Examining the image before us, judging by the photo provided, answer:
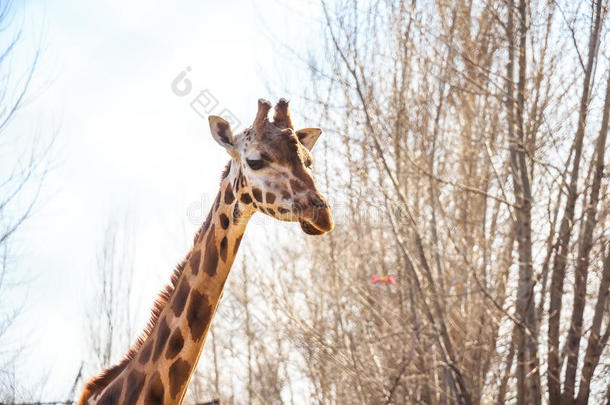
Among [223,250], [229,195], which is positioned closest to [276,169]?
[229,195]

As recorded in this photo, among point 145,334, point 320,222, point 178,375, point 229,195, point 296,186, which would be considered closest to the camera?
point 320,222

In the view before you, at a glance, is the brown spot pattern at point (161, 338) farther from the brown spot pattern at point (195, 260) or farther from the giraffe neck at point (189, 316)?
the brown spot pattern at point (195, 260)

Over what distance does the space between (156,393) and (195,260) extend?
565mm

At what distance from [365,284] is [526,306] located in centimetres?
252

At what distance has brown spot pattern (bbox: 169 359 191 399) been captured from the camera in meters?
2.99

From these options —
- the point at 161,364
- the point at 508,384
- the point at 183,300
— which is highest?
the point at 508,384

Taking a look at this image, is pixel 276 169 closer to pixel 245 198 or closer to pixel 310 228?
pixel 245 198

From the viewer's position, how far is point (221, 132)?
3.14 meters

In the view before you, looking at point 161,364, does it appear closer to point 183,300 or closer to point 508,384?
point 183,300

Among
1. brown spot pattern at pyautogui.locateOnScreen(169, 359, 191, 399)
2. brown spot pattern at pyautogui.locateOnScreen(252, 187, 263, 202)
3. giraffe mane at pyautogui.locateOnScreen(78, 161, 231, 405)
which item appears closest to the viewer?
brown spot pattern at pyautogui.locateOnScreen(252, 187, 263, 202)

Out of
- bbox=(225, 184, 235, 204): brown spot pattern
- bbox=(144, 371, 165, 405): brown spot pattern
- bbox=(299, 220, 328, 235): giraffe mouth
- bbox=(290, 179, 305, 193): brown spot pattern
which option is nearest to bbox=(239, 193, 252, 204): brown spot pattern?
bbox=(225, 184, 235, 204): brown spot pattern

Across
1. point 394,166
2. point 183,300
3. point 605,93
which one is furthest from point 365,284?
point 183,300

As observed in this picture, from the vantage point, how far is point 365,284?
8.52 m

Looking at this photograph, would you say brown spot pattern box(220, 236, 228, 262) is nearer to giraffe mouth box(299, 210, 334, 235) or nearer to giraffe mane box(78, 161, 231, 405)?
giraffe mane box(78, 161, 231, 405)
